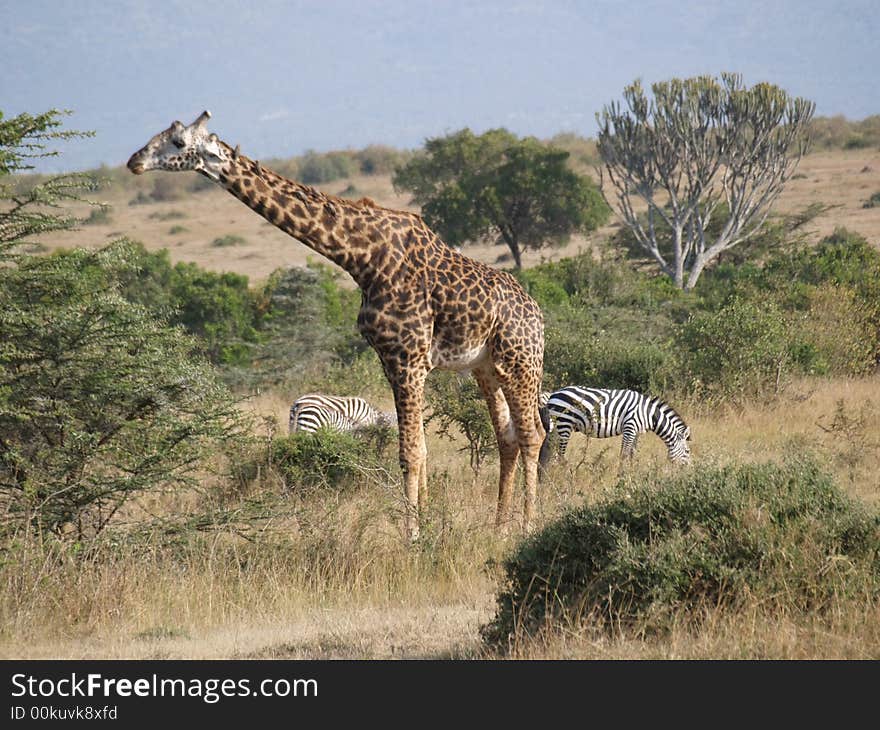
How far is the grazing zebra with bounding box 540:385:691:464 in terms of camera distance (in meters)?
13.2

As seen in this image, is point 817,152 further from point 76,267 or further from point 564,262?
point 76,267

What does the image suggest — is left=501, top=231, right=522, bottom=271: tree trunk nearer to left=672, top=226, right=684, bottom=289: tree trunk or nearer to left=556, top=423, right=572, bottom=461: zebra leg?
left=672, top=226, right=684, bottom=289: tree trunk

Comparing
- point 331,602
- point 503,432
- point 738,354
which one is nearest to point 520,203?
point 738,354

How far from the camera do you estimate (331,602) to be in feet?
26.3

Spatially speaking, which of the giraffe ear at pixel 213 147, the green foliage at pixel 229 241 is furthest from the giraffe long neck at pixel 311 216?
the green foliage at pixel 229 241

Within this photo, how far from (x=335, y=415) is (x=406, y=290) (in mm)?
5880

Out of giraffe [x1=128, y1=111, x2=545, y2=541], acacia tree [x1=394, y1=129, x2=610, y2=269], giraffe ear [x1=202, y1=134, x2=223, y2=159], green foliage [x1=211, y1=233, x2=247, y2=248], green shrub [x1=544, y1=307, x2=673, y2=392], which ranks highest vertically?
acacia tree [x1=394, y1=129, x2=610, y2=269]

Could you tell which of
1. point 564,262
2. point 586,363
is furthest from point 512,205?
point 586,363

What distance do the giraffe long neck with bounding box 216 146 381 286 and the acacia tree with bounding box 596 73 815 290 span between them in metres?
30.4

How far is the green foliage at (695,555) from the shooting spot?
6184 mm

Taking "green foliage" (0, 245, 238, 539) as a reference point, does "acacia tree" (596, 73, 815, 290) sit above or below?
above

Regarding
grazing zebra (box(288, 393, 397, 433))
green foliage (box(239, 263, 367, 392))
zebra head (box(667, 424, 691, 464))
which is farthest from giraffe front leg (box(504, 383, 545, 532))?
green foliage (box(239, 263, 367, 392))

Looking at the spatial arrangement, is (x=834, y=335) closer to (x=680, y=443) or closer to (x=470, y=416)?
(x=680, y=443)

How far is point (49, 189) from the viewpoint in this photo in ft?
32.0
